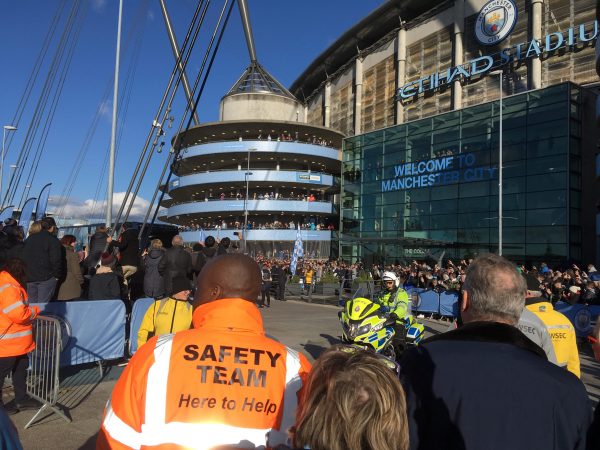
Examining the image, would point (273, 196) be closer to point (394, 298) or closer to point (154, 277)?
point (154, 277)

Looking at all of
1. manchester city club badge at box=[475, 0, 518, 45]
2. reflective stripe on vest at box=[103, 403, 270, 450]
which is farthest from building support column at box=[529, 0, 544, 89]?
reflective stripe on vest at box=[103, 403, 270, 450]

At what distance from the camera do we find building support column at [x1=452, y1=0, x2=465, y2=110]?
137 ft

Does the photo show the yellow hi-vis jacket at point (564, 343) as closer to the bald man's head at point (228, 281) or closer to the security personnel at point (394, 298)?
the security personnel at point (394, 298)

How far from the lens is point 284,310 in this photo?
18641 millimetres

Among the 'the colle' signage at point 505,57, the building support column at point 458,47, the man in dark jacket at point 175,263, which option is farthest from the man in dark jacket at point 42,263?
the building support column at point 458,47

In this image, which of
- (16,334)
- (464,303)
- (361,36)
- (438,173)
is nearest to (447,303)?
(16,334)

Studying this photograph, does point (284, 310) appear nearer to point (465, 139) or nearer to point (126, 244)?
point (126, 244)

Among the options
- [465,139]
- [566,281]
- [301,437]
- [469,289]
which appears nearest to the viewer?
[301,437]

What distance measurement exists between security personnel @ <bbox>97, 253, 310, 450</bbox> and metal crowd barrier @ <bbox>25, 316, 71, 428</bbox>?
4.29 m

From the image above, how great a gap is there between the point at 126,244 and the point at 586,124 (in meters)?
33.3

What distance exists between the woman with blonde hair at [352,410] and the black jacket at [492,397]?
53 centimetres

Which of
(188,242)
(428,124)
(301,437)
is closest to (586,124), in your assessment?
(428,124)

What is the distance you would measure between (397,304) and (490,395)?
5.19m

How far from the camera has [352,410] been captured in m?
1.60
